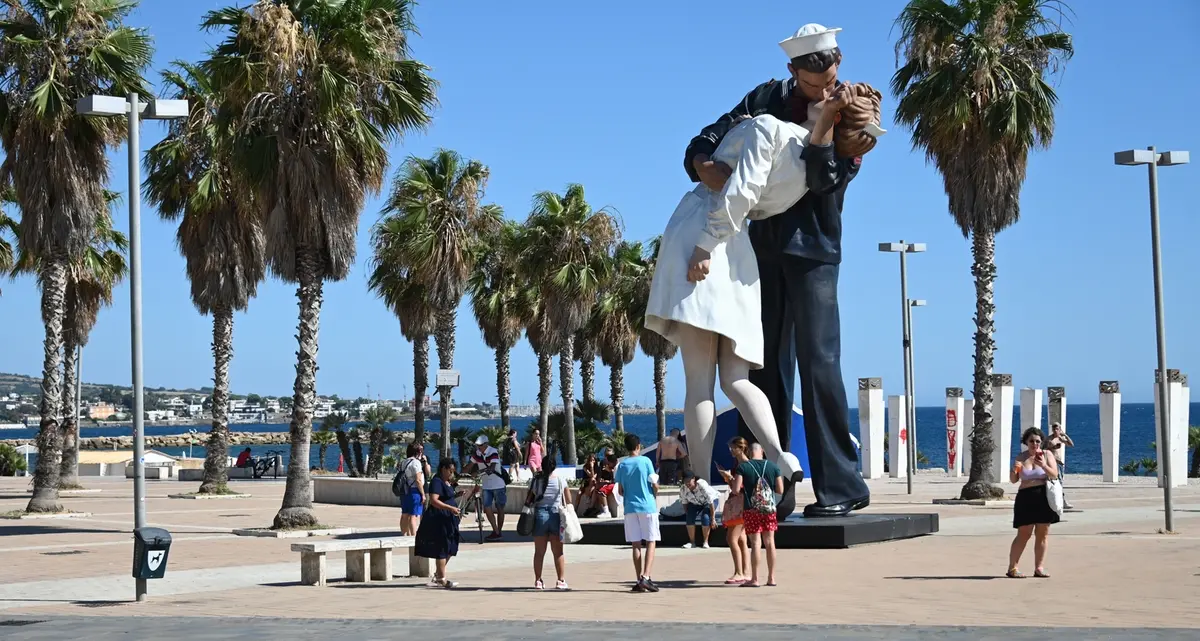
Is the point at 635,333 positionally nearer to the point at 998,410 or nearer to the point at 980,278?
the point at 998,410

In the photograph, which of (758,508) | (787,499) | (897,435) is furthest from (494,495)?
(897,435)

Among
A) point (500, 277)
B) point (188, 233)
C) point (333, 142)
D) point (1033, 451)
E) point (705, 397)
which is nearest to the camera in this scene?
point (1033, 451)

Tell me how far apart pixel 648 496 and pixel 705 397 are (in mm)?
4394

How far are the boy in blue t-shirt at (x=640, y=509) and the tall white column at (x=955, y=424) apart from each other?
1102 inches

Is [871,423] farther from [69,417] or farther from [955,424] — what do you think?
[69,417]

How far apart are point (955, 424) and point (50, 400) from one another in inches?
1003

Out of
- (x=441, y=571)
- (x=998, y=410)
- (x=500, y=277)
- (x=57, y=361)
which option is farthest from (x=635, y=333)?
(x=441, y=571)

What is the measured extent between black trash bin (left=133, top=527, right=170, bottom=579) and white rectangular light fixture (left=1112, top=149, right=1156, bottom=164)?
1403 centimetres

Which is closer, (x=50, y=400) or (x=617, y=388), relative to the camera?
(x=50, y=400)

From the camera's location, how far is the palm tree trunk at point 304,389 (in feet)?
73.5

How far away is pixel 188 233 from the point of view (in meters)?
32.2

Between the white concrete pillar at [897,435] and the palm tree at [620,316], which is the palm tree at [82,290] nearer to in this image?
the palm tree at [620,316]

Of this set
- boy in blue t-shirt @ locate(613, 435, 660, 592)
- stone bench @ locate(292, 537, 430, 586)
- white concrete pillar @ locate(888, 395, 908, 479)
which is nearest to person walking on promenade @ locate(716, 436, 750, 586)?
boy in blue t-shirt @ locate(613, 435, 660, 592)

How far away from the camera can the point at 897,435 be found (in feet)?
136
